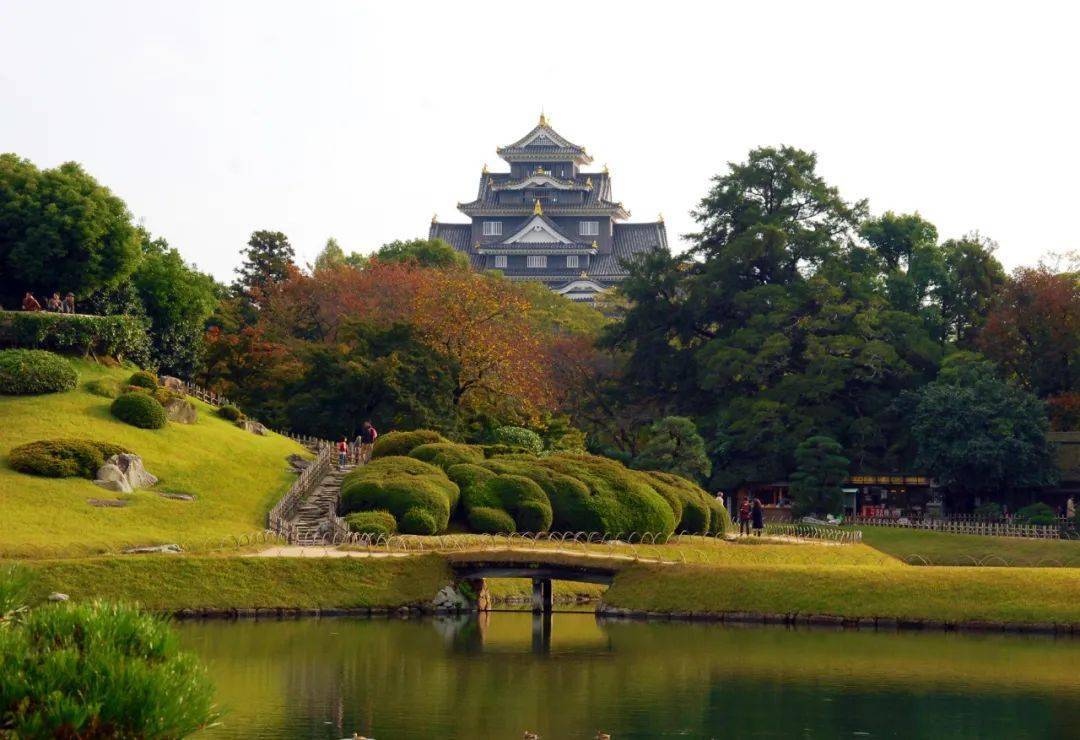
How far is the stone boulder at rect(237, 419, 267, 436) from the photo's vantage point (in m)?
60.5

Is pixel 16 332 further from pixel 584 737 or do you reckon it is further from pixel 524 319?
pixel 584 737

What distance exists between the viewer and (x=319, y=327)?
75562 mm

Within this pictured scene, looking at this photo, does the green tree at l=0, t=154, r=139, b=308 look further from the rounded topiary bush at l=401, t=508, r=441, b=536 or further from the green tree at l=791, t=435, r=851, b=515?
the green tree at l=791, t=435, r=851, b=515

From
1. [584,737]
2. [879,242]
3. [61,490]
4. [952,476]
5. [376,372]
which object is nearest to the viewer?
[584,737]

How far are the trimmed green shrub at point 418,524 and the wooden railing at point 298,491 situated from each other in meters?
3.47

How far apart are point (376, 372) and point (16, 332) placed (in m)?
13.5

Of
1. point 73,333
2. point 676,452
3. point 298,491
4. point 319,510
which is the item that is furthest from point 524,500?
point 73,333

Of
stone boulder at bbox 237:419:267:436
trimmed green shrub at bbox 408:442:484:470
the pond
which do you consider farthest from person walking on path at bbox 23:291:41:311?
the pond

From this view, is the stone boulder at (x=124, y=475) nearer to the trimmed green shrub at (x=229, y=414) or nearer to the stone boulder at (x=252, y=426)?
the stone boulder at (x=252, y=426)

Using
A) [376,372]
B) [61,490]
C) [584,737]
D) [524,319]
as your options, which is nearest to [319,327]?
[524,319]

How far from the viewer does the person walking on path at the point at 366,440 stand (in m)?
57.4

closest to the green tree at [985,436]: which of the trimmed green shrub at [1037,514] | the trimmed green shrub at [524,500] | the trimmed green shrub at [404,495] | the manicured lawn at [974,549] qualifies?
the trimmed green shrub at [1037,514]

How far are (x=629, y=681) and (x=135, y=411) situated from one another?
1191 inches

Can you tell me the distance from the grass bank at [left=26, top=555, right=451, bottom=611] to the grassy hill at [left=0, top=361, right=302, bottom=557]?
269 cm
